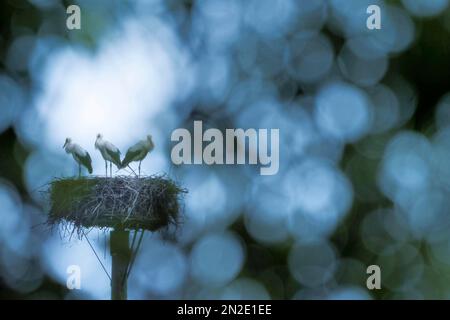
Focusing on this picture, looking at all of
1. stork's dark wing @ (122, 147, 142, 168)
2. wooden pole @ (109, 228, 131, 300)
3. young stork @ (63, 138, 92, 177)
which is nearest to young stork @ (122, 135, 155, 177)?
stork's dark wing @ (122, 147, 142, 168)

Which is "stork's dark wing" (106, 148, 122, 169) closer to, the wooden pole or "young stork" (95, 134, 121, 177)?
"young stork" (95, 134, 121, 177)

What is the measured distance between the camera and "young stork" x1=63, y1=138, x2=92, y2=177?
18.2 ft

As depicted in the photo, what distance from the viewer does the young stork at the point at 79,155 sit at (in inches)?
218

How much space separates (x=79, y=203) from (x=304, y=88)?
47.9 inches

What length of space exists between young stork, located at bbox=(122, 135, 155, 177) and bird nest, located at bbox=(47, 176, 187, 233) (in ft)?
0.29

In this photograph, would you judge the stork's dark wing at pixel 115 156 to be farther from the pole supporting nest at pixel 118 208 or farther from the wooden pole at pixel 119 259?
the wooden pole at pixel 119 259

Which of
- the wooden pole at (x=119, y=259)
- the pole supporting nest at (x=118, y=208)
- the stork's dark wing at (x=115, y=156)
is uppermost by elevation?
the stork's dark wing at (x=115, y=156)

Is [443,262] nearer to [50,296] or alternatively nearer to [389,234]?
[389,234]

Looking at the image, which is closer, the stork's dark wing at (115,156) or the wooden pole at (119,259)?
the wooden pole at (119,259)

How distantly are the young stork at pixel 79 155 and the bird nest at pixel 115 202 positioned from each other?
81 mm

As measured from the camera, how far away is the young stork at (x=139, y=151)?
5.54 metres

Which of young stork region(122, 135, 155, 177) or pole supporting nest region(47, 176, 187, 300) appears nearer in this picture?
pole supporting nest region(47, 176, 187, 300)

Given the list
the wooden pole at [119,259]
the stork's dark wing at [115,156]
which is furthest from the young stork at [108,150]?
the wooden pole at [119,259]

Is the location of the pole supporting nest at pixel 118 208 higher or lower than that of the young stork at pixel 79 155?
lower
